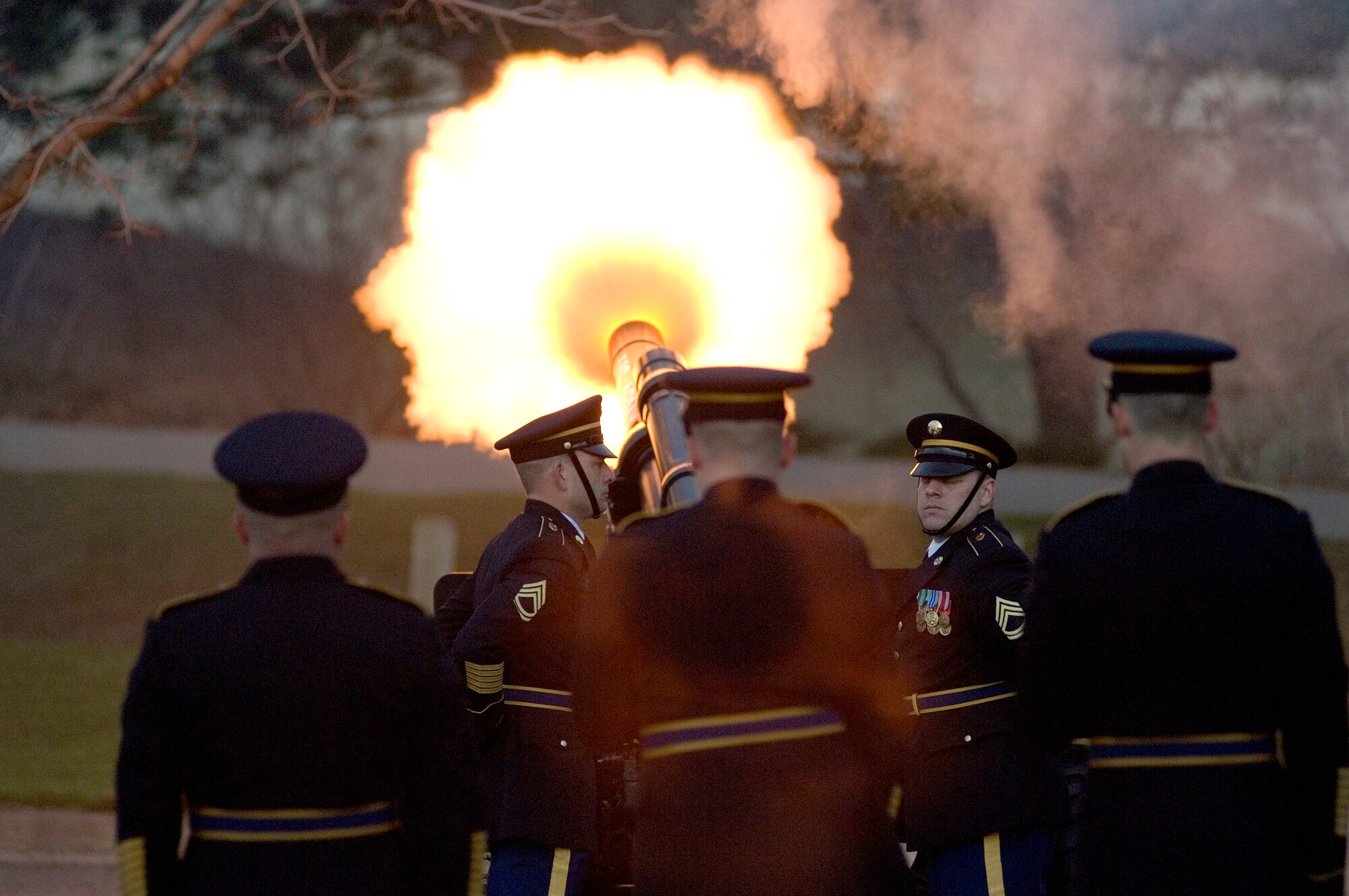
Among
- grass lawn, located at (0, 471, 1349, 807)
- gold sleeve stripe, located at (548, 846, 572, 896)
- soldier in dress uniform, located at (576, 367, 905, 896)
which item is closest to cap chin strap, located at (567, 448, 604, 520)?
gold sleeve stripe, located at (548, 846, 572, 896)

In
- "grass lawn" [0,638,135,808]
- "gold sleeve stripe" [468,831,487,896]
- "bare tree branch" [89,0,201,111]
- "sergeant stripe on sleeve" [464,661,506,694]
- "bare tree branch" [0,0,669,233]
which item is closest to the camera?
"gold sleeve stripe" [468,831,487,896]

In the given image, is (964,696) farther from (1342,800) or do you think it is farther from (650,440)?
(1342,800)

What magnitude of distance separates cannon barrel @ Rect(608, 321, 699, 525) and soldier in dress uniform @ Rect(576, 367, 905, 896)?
1249 mm

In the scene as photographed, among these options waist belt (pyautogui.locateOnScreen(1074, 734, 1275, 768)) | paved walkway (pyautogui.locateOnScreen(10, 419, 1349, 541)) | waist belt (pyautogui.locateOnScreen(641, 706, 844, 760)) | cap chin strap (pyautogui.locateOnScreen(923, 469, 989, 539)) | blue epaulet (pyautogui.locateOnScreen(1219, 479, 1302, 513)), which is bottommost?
waist belt (pyautogui.locateOnScreen(1074, 734, 1275, 768))

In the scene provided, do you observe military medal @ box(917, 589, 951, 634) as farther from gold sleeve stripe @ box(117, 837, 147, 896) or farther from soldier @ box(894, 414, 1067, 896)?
gold sleeve stripe @ box(117, 837, 147, 896)

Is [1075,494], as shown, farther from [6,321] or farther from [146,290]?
[6,321]

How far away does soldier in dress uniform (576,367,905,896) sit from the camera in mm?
2967

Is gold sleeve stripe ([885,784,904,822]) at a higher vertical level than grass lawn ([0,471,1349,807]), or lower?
lower

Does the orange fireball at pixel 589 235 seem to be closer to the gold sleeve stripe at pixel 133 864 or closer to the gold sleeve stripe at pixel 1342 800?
the gold sleeve stripe at pixel 1342 800

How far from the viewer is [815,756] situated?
9.79 feet

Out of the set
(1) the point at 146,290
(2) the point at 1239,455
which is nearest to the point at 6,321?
(1) the point at 146,290

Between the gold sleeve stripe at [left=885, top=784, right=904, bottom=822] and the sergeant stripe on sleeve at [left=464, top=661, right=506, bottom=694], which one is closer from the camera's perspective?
the gold sleeve stripe at [left=885, top=784, right=904, bottom=822]

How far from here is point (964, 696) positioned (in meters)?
4.63

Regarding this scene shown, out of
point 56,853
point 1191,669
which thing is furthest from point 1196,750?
point 56,853
